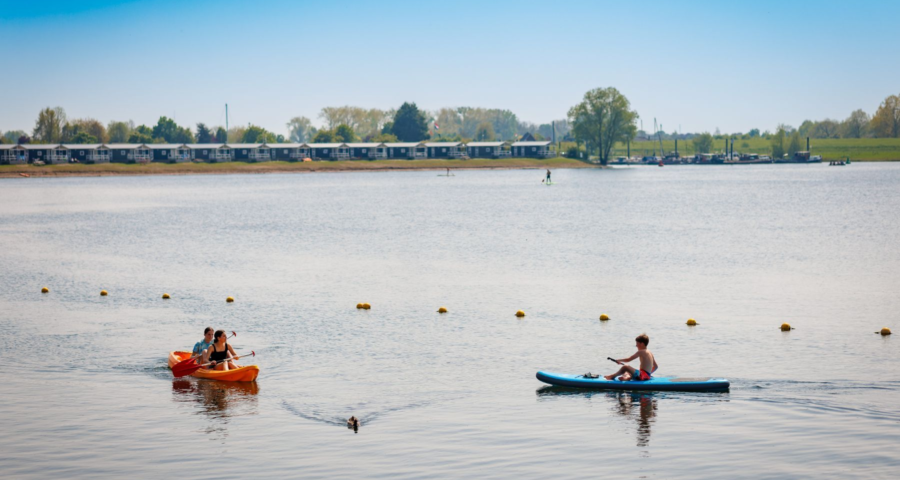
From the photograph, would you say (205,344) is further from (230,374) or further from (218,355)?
(230,374)

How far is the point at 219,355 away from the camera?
86.0 ft

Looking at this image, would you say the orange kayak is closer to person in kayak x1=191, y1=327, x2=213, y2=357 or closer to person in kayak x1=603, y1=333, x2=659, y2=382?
person in kayak x1=191, y1=327, x2=213, y2=357

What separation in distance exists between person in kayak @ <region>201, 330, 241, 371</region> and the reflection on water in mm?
547

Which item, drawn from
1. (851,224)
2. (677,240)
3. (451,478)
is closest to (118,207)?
(677,240)

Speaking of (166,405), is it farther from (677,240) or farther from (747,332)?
(677,240)

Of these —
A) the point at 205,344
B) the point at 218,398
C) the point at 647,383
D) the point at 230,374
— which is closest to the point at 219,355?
the point at 205,344

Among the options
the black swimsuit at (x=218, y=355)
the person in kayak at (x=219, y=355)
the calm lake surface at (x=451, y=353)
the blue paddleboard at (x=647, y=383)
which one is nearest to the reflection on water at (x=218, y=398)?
the calm lake surface at (x=451, y=353)

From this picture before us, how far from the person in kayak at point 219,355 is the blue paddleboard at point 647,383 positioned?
354 inches

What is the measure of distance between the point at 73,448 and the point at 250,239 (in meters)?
47.9

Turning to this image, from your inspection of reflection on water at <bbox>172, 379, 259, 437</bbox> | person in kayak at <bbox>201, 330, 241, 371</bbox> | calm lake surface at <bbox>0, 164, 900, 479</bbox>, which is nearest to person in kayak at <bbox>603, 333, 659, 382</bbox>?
calm lake surface at <bbox>0, 164, 900, 479</bbox>

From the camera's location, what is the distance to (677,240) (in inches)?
2489

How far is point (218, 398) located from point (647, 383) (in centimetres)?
1146

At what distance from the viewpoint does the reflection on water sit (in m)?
22.4

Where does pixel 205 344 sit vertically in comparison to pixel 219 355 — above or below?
above
